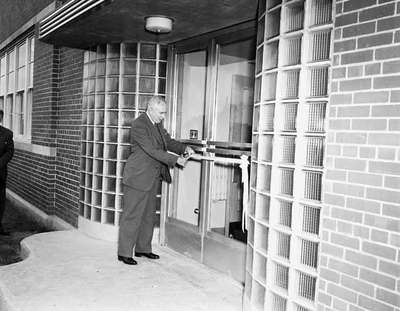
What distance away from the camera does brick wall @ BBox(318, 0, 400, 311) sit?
2.55 meters

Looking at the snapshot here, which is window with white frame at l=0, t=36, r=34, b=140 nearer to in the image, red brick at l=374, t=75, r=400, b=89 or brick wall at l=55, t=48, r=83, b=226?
brick wall at l=55, t=48, r=83, b=226

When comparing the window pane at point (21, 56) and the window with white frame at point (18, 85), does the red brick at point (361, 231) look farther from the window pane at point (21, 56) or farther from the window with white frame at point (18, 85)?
the window pane at point (21, 56)

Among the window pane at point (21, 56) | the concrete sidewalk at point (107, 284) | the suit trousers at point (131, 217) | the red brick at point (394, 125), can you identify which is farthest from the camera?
the window pane at point (21, 56)

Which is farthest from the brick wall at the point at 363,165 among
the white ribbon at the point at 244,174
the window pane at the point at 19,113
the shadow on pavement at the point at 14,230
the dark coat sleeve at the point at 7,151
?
the window pane at the point at 19,113

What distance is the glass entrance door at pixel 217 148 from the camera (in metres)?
4.86

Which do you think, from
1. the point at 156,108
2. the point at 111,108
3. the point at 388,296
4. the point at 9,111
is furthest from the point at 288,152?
the point at 9,111

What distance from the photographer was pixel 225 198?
5113 mm

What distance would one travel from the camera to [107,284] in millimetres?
4426

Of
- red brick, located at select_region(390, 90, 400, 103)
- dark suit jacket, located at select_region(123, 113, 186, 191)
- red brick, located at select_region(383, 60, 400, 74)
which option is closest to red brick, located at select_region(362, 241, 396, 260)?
red brick, located at select_region(390, 90, 400, 103)

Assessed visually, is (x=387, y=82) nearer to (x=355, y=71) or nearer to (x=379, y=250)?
(x=355, y=71)

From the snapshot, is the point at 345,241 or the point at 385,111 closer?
the point at 385,111

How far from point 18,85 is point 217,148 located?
737cm

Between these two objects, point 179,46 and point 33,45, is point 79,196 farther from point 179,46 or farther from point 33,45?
point 33,45

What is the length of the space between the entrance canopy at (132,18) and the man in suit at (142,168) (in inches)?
35.7
